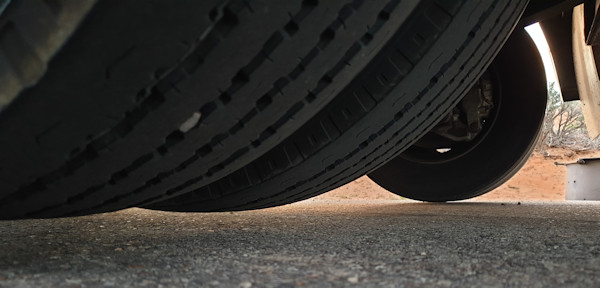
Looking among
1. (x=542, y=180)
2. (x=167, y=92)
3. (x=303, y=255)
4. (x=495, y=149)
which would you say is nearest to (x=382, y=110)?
(x=303, y=255)

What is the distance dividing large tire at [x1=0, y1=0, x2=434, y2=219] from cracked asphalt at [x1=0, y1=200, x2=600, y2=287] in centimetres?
12

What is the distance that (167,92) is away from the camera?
588 millimetres

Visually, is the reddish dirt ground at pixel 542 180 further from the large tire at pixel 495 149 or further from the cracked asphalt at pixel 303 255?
the cracked asphalt at pixel 303 255

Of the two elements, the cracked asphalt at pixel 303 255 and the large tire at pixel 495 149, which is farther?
the large tire at pixel 495 149

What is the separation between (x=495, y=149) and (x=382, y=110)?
Answer: 120cm

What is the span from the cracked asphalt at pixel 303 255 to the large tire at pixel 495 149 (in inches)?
26.9

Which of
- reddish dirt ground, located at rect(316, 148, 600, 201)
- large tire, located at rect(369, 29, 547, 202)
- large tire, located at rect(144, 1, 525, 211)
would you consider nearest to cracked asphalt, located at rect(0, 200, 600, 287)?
large tire, located at rect(144, 1, 525, 211)

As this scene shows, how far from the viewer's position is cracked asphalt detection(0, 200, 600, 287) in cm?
64

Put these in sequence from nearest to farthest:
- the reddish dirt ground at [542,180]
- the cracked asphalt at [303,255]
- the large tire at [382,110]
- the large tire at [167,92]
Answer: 1. the large tire at [167,92]
2. the cracked asphalt at [303,255]
3. the large tire at [382,110]
4. the reddish dirt ground at [542,180]

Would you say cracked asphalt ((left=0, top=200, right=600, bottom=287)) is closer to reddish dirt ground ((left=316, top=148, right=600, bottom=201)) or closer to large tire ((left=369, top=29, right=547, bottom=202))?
large tire ((left=369, top=29, right=547, bottom=202))

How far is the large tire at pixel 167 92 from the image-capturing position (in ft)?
1.72

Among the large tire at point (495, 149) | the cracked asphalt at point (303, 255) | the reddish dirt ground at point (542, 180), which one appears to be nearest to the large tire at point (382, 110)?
the cracked asphalt at point (303, 255)

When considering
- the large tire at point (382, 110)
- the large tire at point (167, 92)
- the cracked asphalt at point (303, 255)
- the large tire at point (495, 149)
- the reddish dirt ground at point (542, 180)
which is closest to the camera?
the large tire at point (167, 92)

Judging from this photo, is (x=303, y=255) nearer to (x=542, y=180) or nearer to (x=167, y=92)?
(x=167, y=92)
